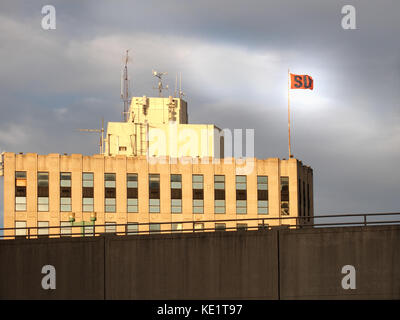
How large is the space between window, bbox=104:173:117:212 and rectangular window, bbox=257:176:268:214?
16948mm

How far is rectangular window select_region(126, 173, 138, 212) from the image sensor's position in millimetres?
91356

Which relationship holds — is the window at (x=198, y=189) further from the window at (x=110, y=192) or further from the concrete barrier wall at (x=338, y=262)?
the concrete barrier wall at (x=338, y=262)

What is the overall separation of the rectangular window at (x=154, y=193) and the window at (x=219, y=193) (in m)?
6.68

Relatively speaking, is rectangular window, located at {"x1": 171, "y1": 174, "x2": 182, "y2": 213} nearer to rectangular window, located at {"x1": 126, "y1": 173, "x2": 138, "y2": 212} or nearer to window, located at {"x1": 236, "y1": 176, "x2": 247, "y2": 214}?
rectangular window, located at {"x1": 126, "y1": 173, "x2": 138, "y2": 212}

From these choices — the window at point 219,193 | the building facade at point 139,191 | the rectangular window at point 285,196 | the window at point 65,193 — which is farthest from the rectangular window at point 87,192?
the rectangular window at point 285,196

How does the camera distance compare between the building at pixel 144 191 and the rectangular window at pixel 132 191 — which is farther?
the rectangular window at pixel 132 191

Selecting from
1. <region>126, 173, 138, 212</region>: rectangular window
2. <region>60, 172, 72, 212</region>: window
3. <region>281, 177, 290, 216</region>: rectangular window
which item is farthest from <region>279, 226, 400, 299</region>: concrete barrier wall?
<region>281, 177, 290, 216</region>: rectangular window

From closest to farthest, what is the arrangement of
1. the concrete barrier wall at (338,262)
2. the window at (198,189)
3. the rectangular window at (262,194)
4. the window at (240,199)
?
the concrete barrier wall at (338,262) → the window at (198,189) → the window at (240,199) → the rectangular window at (262,194)

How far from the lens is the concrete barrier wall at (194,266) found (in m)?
40.4

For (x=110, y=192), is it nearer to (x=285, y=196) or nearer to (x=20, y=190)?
(x=20, y=190)

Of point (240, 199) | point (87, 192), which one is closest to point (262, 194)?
point (240, 199)

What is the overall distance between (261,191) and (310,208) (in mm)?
14164
